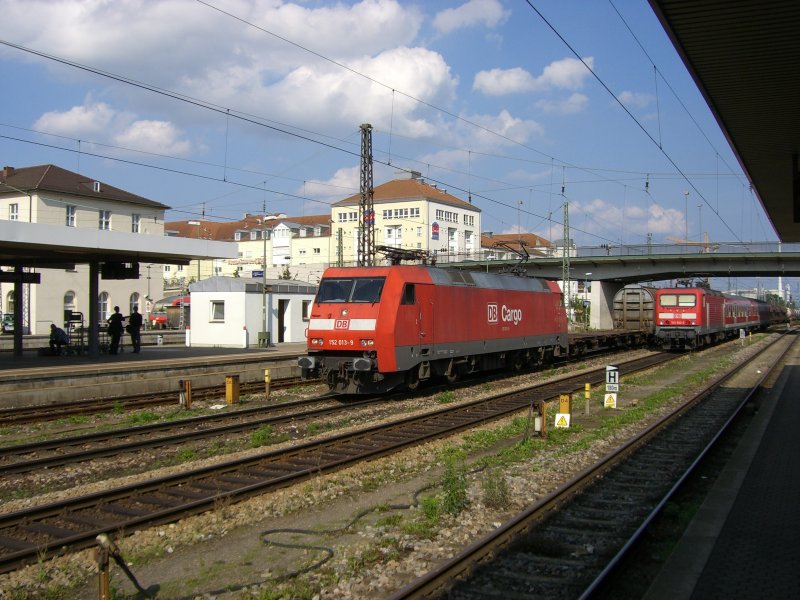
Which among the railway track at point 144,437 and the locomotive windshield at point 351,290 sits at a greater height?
the locomotive windshield at point 351,290

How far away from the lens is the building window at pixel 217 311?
112 feet

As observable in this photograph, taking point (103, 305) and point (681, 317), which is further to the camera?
Answer: point (103, 305)

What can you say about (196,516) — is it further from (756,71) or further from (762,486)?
(756,71)

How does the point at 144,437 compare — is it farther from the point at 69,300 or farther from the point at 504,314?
the point at 69,300

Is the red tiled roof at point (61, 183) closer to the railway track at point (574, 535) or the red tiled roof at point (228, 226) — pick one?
the red tiled roof at point (228, 226)

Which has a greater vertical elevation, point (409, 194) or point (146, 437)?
point (409, 194)

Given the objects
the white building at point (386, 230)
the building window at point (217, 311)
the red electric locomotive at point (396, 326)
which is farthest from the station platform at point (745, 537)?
the white building at point (386, 230)

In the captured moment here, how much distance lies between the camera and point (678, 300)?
1377 inches

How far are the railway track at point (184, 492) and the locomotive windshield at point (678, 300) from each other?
24.2 meters

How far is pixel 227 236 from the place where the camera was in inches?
4122

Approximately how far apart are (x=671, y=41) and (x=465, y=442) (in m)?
7.32

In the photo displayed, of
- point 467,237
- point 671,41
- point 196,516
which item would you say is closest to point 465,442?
point 196,516

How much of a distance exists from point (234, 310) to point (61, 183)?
1002 inches

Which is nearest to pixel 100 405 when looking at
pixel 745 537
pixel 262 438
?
pixel 262 438
